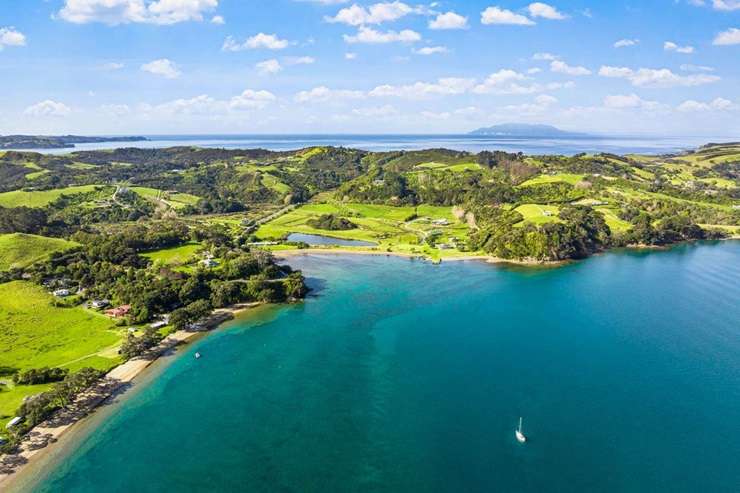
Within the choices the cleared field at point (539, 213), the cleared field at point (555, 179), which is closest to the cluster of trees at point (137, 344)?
the cleared field at point (539, 213)

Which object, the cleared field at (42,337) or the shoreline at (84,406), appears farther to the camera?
the cleared field at (42,337)

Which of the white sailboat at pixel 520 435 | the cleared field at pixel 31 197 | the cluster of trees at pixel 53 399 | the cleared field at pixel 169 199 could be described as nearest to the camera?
the white sailboat at pixel 520 435

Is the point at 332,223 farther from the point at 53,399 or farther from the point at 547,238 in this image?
the point at 53,399

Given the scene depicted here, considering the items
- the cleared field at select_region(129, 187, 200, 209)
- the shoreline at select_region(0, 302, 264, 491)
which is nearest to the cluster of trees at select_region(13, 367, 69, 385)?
the shoreline at select_region(0, 302, 264, 491)

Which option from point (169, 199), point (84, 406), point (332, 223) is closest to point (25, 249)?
point (84, 406)

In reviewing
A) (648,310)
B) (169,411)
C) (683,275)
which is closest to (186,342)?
(169,411)

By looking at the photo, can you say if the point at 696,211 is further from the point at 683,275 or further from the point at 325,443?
the point at 325,443

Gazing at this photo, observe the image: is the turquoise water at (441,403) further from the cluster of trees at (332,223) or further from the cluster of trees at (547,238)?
the cluster of trees at (332,223)

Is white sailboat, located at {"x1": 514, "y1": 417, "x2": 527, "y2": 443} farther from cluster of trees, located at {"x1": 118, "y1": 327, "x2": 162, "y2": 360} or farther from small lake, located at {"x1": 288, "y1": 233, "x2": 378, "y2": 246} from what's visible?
small lake, located at {"x1": 288, "y1": 233, "x2": 378, "y2": 246}
